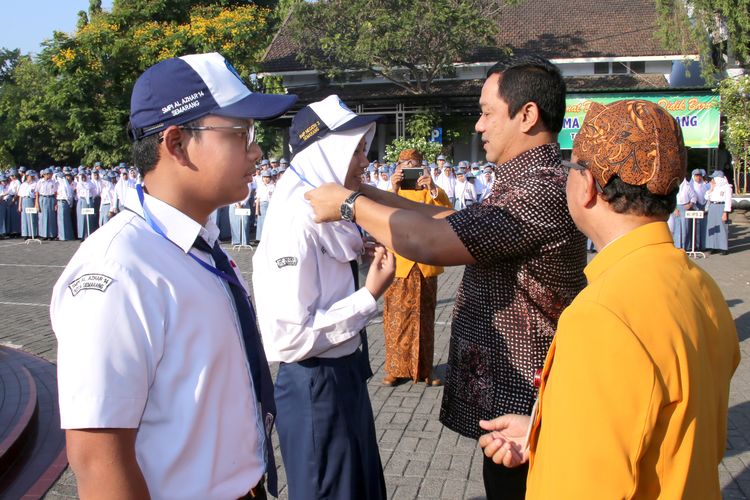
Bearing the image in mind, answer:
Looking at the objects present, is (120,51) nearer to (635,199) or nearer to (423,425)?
(423,425)

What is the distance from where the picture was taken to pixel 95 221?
20.7 meters

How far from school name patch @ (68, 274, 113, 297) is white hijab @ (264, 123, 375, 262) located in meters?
1.42

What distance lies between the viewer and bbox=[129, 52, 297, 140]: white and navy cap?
1.72 m

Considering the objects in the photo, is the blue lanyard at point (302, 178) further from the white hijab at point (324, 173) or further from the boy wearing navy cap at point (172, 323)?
the boy wearing navy cap at point (172, 323)

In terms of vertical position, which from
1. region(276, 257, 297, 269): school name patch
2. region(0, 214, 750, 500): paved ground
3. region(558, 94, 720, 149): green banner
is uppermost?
region(558, 94, 720, 149): green banner

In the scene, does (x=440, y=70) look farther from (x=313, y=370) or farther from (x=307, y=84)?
(x=313, y=370)

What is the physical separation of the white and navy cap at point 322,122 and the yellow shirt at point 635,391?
1.72 meters

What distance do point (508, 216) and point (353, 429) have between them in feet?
3.84

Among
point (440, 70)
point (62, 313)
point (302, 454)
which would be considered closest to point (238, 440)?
point (62, 313)

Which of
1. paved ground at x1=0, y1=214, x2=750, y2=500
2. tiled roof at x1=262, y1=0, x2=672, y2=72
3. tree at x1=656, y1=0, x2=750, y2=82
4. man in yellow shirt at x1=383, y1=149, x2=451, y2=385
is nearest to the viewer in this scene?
paved ground at x1=0, y1=214, x2=750, y2=500

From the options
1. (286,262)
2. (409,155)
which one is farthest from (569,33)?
(286,262)

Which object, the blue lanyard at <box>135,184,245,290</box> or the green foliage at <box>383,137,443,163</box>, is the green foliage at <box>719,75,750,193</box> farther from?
the blue lanyard at <box>135,184,245,290</box>

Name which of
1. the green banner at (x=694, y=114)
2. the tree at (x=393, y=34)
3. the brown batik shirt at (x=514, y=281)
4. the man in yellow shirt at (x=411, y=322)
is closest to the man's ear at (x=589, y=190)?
the brown batik shirt at (x=514, y=281)

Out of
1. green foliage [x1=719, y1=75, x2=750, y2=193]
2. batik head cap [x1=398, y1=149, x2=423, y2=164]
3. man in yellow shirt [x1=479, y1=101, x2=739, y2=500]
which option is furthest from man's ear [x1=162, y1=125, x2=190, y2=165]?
green foliage [x1=719, y1=75, x2=750, y2=193]
